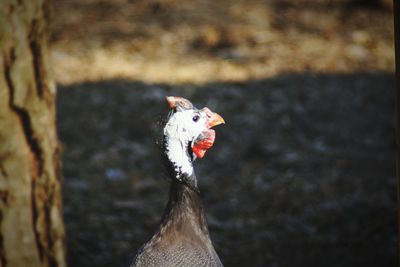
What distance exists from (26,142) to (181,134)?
0.62m

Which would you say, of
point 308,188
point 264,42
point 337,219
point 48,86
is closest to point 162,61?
point 264,42

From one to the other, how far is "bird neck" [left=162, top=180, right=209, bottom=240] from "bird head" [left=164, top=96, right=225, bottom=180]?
12 centimetres

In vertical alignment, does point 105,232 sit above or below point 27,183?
above

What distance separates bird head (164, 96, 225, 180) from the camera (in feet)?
8.54

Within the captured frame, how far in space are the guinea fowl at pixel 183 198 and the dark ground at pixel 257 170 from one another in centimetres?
68

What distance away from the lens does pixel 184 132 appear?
8.60 feet

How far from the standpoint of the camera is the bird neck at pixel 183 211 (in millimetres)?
2725

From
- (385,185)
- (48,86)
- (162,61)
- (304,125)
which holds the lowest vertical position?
(48,86)

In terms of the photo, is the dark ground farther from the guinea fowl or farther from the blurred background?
the guinea fowl

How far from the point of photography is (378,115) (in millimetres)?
5359

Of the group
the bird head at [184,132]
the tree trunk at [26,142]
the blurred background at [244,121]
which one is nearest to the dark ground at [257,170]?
the blurred background at [244,121]

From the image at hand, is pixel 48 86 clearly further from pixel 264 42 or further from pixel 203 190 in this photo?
pixel 264 42

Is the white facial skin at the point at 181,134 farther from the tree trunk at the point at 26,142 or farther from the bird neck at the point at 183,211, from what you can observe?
the tree trunk at the point at 26,142

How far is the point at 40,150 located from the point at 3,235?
→ 1.12ft
